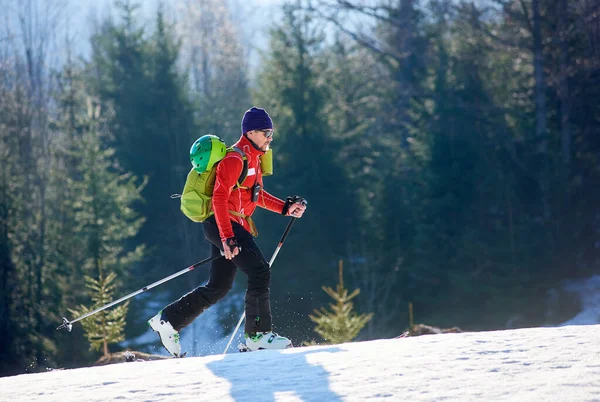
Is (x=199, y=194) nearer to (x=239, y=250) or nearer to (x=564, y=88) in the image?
(x=239, y=250)

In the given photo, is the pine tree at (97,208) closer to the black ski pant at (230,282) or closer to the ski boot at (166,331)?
the ski boot at (166,331)

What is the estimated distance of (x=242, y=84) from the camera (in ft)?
130

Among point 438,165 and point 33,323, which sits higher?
point 438,165

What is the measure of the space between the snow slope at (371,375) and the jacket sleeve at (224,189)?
0.98m

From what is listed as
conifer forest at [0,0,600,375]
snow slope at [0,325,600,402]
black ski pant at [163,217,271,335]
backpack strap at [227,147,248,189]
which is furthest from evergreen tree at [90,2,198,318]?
snow slope at [0,325,600,402]

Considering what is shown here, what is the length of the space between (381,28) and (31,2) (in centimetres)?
1456

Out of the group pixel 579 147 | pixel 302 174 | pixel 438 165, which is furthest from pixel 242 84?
pixel 579 147

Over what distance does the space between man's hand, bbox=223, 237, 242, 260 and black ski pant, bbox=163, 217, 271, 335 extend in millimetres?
170

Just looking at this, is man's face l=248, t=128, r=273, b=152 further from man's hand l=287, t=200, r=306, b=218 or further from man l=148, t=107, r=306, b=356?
man's hand l=287, t=200, r=306, b=218

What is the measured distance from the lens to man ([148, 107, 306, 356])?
5.66 meters

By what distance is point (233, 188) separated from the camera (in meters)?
5.85

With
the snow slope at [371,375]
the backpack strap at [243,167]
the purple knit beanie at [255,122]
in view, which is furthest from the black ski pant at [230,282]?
the purple knit beanie at [255,122]

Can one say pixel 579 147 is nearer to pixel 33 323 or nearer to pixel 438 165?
pixel 438 165

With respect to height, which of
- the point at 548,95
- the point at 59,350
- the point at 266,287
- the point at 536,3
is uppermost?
the point at 536,3
